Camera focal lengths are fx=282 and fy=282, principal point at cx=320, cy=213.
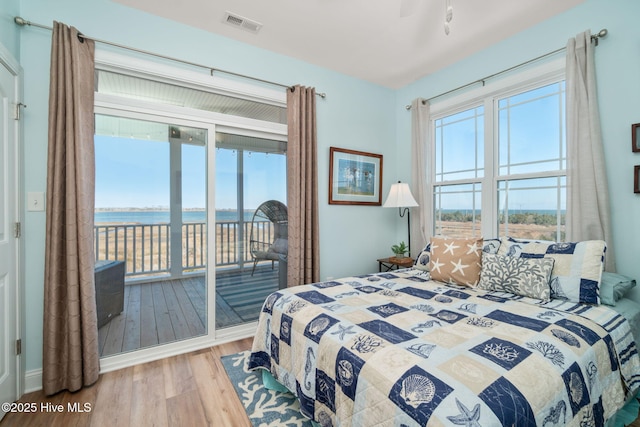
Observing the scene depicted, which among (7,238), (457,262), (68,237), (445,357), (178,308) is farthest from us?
(178,308)

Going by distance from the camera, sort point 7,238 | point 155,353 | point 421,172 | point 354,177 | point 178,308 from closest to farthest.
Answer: point 7,238
point 155,353
point 178,308
point 421,172
point 354,177

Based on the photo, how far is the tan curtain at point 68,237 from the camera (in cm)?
186

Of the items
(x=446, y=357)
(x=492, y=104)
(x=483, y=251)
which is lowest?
(x=446, y=357)

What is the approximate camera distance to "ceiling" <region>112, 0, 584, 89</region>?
2.16 meters

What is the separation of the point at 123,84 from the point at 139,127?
336mm

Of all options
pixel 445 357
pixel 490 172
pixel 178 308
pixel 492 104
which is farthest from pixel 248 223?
pixel 492 104

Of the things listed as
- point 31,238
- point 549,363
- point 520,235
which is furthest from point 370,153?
point 31,238

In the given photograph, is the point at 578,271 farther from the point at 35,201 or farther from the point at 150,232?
the point at 35,201

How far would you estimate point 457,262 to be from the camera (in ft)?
7.25

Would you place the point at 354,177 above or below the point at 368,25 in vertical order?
below

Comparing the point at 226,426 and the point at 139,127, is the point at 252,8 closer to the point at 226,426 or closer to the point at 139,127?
the point at 139,127

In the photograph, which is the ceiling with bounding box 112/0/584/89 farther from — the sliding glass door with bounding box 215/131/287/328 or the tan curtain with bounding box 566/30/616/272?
the sliding glass door with bounding box 215/131/287/328

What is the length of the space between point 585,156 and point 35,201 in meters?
3.90

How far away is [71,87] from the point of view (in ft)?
6.28
